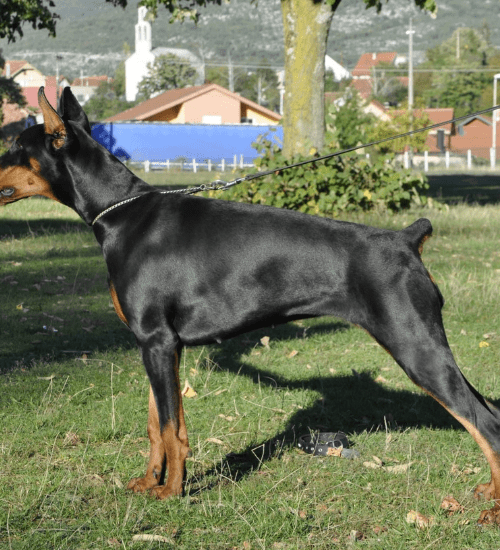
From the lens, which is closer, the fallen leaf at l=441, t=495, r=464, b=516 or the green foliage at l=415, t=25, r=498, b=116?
the fallen leaf at l=441, t=495, r=464, b=516

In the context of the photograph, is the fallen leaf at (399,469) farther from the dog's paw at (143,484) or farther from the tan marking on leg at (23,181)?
the tan marking on leg at (23,181)

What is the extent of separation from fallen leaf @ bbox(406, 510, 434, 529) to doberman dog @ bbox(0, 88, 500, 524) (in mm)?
279

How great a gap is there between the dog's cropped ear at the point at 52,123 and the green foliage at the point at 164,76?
8032 centimetres

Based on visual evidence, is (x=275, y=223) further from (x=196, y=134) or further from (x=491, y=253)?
(x=196, y=134)

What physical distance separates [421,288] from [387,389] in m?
2.45

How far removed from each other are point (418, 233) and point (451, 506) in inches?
58.2

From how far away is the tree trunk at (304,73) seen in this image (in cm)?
1434

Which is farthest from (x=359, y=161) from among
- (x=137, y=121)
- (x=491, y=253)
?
(x=137, y=121)

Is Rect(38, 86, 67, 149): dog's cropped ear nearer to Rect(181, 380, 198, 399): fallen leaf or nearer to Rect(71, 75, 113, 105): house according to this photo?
Rect(181, 380, 198, 399): fallen leaf

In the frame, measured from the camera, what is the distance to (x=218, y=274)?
412 centimetres

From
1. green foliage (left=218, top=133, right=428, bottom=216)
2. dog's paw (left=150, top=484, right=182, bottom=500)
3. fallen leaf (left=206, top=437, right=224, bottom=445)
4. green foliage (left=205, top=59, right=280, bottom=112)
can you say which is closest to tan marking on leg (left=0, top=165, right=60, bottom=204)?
dog's paw (left=150, top=484, right=182, bottom=500)

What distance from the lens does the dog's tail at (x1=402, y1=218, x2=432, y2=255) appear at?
405cm

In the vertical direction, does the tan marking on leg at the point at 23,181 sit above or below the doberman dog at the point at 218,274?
above

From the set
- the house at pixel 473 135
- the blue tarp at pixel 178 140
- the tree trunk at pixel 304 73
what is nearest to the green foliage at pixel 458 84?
the house at pixel 473 135
